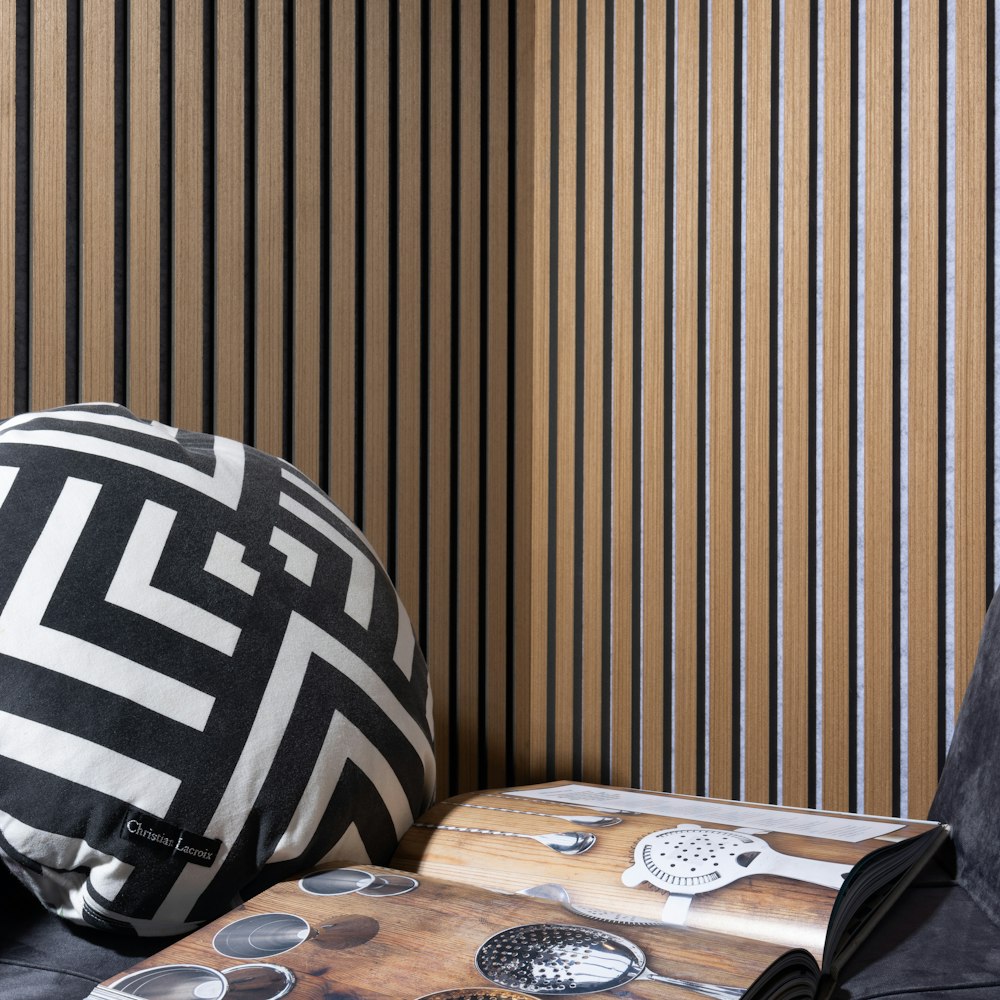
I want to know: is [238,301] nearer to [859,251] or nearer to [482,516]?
[482,516]

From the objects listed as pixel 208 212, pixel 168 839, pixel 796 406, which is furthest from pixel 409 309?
pixel 168 839

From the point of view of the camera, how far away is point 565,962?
57 cm

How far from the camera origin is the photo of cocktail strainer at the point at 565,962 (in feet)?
1.75

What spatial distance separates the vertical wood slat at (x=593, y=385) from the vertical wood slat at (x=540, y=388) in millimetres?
75

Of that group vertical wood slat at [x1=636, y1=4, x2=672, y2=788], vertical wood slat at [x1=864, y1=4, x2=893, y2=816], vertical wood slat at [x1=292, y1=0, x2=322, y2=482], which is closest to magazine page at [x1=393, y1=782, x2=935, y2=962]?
vertical wood slat at [x1=864, y1=4, x2=893, y2=816]

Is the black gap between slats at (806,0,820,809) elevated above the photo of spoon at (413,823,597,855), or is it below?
above

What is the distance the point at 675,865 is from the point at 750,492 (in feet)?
2.40

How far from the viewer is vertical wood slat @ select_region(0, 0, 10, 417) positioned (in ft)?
3.30

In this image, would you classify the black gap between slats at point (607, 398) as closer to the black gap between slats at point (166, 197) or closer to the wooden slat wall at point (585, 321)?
the wooden slat wall at point (585, 321)

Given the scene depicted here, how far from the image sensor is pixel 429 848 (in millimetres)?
845

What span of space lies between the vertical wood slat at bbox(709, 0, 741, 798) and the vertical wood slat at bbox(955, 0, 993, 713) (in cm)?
30

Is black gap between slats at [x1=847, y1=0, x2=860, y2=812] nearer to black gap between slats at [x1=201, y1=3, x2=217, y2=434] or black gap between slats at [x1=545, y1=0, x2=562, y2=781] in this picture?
black gap between slats at [x1=545, y1=0, x2=562, y2=781]

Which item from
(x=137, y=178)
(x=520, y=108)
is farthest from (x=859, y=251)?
(x=137, y=178)

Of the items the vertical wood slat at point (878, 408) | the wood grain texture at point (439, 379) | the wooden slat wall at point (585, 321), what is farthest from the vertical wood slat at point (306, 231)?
the vertical wood slat at point (878, 408)
